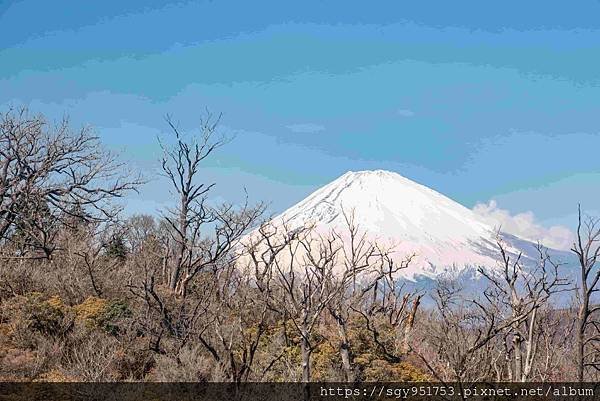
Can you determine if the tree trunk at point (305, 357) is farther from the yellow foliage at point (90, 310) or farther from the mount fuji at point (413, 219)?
the mount fuji at point (413, 219)

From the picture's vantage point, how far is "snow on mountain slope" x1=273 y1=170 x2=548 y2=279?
12688cm

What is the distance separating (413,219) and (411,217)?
192 cm

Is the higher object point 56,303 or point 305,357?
point 56,303

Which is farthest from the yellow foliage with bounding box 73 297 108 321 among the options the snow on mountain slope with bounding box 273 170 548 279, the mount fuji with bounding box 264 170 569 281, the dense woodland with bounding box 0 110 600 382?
the mount fuji with bounding box 264 170 569 281

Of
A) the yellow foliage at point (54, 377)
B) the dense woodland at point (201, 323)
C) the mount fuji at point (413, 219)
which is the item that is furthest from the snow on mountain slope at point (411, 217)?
the yellow foliage at point (54, 377)

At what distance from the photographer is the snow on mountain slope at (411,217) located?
416 ft

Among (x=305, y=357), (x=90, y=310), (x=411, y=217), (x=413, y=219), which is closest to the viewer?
(x=305, y=357)

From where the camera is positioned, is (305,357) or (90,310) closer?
(305,357)

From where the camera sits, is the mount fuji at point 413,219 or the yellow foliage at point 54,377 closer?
the yellow foliage at point 54,377

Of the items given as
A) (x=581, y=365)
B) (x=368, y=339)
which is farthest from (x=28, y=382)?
(x=581, y=365)

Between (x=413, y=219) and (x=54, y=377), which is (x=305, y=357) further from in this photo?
(x=413, y=219)

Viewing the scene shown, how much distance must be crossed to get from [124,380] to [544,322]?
1487cm

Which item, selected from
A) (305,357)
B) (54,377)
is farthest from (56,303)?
(305,357)

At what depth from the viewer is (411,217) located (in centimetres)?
14838
